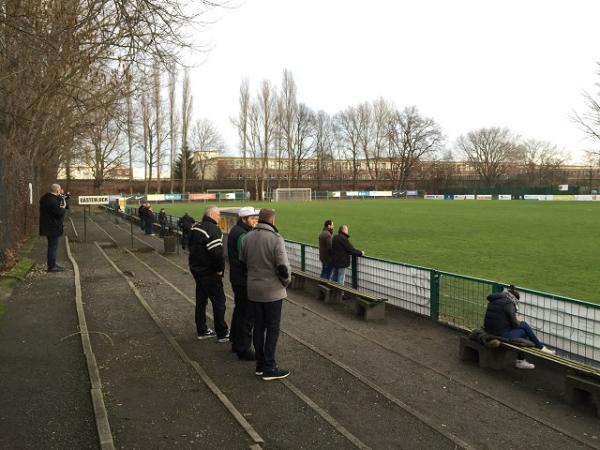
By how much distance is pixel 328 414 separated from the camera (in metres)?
4.67

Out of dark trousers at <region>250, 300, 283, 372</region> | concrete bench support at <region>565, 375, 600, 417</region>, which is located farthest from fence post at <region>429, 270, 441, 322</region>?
dark trousers at <region>250, 300, 283, 372</region>

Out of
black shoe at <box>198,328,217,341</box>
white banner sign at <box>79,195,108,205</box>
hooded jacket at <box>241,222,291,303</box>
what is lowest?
black shoe at <box>198,328,217,341</box>

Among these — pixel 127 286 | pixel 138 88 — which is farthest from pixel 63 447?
pixel 138 88

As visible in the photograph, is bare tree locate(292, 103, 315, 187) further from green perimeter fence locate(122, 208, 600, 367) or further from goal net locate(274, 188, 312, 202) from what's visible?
green perimeter fence locate(122, 208, 600, 367)

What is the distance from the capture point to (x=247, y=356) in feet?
20.3

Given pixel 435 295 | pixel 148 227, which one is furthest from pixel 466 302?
pixel 148 227

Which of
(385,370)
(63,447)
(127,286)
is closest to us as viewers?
(63,447)

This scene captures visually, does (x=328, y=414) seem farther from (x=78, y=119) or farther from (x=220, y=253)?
(x=78, y=119)

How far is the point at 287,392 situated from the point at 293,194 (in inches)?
3009

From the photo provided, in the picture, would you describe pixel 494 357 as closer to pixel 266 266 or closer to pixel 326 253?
pixel 266 266

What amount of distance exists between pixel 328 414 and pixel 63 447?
2154 millimetres

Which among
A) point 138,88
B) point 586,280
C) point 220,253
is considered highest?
point 138,88

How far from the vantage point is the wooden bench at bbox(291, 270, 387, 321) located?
338 inches

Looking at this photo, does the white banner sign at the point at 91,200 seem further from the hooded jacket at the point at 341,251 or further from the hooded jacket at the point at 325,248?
the hooded jacket at the point at 341,251
